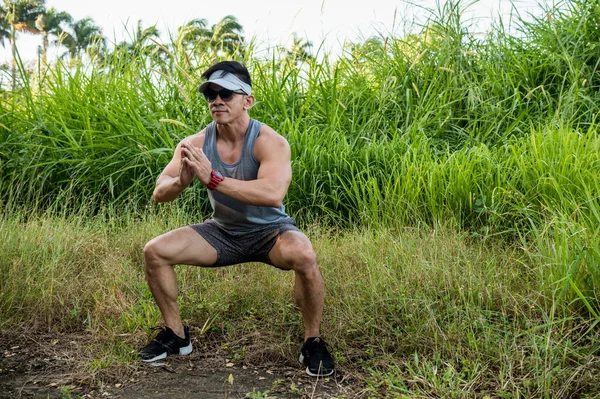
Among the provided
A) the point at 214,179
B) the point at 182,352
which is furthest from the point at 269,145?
the point at 182,352

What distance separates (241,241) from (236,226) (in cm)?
9

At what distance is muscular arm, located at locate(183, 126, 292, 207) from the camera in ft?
11.6

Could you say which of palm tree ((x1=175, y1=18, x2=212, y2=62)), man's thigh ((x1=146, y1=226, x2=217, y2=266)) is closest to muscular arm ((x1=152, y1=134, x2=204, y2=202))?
man's thigh ((x1=146, y1=226, x2=217, y2=266))

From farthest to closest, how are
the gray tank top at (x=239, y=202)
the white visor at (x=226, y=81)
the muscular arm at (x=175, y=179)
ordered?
the gray tank top at (x=239, y=202) < the white visor at (x=226, y=81) < the muscular arm at (x=175, y=179)

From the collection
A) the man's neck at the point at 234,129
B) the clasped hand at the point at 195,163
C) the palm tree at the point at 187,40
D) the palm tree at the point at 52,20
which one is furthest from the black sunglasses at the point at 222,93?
the palm tree at the point at 52,20

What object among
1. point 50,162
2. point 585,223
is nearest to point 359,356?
point 585,223

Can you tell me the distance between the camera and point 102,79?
7523 millimetres

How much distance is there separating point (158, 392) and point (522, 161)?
344cm

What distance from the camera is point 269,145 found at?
3.86 meters

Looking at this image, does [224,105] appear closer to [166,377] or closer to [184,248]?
[184,248]

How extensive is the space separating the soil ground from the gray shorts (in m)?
0.54

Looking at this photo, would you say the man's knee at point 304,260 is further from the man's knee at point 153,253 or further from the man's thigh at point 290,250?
the man's knee at point 153,253

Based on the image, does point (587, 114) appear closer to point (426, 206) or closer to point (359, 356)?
point (426, 206)

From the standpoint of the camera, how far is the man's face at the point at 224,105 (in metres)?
3.86
